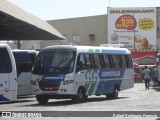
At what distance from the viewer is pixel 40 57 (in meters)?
24.9

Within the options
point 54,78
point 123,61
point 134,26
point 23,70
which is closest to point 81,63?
point 54,78

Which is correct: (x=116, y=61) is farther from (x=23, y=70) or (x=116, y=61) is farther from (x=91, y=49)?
(x=23, y=70)

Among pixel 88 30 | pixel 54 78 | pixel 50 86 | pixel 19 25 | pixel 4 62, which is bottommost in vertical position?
pixel 50 86

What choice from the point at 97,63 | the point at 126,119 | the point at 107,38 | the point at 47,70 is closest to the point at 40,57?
the point at 47,70

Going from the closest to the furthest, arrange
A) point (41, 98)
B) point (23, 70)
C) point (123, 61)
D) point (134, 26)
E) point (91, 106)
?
point (91, 106) → point (41, 98) → point (23, 70) → point (123, 61) → point (134, 26)

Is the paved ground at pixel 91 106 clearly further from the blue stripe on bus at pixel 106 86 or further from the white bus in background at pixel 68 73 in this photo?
the blue stripe on bus at pixel 106 86

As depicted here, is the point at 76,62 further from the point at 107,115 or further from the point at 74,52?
the point at 107,115

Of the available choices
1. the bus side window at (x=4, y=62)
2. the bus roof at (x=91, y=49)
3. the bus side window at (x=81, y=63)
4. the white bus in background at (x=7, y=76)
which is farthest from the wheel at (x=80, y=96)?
the bus side window at (x=4, y=62)

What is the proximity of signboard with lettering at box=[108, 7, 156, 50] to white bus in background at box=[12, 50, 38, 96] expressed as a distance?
45.9m

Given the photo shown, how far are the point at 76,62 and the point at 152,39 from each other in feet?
167

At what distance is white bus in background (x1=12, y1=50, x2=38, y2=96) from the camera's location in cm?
2786

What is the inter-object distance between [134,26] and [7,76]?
186ft

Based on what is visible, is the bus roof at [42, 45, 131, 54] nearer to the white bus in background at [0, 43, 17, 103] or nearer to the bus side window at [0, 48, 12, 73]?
the white bus in background at [0, 43, 17, 103]

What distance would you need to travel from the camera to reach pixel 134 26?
244 ft
